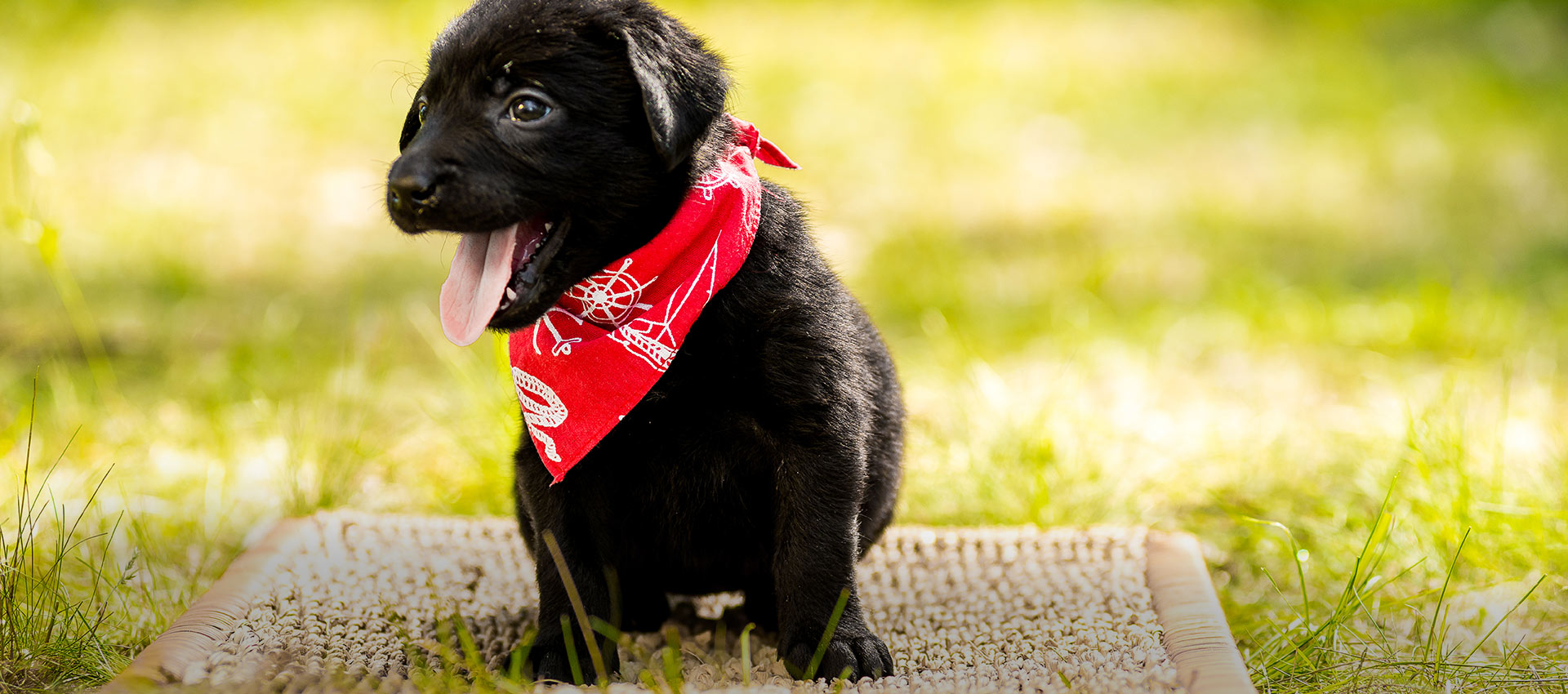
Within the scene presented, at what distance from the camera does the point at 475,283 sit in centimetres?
244

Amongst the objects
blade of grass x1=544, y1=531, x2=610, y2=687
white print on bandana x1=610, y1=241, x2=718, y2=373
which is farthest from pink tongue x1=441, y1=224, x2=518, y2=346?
blade of grass x1=544, y1=531, x2=610, y2=687

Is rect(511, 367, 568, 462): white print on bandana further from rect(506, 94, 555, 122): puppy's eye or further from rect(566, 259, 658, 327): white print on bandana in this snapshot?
rect(506, 94, 555, 122): puppy's eye

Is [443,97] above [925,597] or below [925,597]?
above

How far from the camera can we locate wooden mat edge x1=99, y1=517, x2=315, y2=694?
7.96ft

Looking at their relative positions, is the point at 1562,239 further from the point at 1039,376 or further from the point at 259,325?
the point at 259,325

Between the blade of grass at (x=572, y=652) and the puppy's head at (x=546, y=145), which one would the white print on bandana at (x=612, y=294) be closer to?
the puppy's head at (x=546, y=145)

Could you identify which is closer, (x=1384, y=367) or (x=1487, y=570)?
(x=1487, y=570)

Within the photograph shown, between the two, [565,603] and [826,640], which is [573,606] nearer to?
[565,603]

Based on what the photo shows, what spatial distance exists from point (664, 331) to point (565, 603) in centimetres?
64

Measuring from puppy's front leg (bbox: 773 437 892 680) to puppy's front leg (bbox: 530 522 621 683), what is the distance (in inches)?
14.3

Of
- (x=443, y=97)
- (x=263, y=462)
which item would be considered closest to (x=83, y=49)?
(x=263, y=462)

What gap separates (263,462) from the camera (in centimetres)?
420

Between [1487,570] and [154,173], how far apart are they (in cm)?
674

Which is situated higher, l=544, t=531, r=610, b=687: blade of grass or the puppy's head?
the puppy's head
